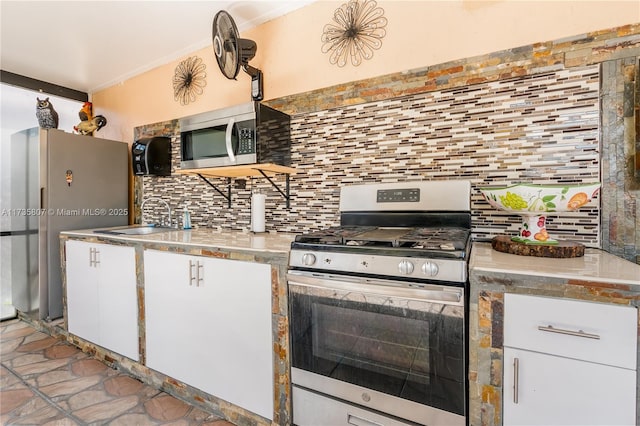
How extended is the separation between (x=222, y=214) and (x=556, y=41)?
7.89 feet

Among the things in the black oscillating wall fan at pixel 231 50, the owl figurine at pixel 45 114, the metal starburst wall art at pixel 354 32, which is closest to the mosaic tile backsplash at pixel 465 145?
the metal starburst wall art at pixel 354 32

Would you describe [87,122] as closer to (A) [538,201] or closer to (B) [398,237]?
(B) [398,237]

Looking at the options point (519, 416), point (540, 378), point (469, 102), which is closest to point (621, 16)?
point (469, 102)

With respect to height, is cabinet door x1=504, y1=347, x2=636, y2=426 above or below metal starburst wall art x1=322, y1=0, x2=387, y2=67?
below

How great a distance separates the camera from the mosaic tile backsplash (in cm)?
144

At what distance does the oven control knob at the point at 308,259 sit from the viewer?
1.35 m

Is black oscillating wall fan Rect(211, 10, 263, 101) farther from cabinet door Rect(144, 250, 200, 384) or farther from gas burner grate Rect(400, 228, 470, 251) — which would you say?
Answer: gas burner grate Rect(400, 228, 470, 251)

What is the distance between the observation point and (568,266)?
1054 mm

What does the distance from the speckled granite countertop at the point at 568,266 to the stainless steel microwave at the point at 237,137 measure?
136cm

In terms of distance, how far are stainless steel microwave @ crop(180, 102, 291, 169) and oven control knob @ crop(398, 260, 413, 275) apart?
3.76 ft

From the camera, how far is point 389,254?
47.4 inches

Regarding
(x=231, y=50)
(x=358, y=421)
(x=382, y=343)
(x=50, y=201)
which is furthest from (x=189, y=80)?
(x=358, y=421)

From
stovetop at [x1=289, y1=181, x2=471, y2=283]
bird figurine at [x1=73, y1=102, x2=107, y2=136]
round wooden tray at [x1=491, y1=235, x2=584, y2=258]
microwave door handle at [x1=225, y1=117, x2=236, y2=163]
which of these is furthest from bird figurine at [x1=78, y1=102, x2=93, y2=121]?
round wooden tray at [x1=491, y1=235, x2=584, y2=258]

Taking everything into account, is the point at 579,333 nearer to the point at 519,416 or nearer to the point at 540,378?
the point at 540,378
